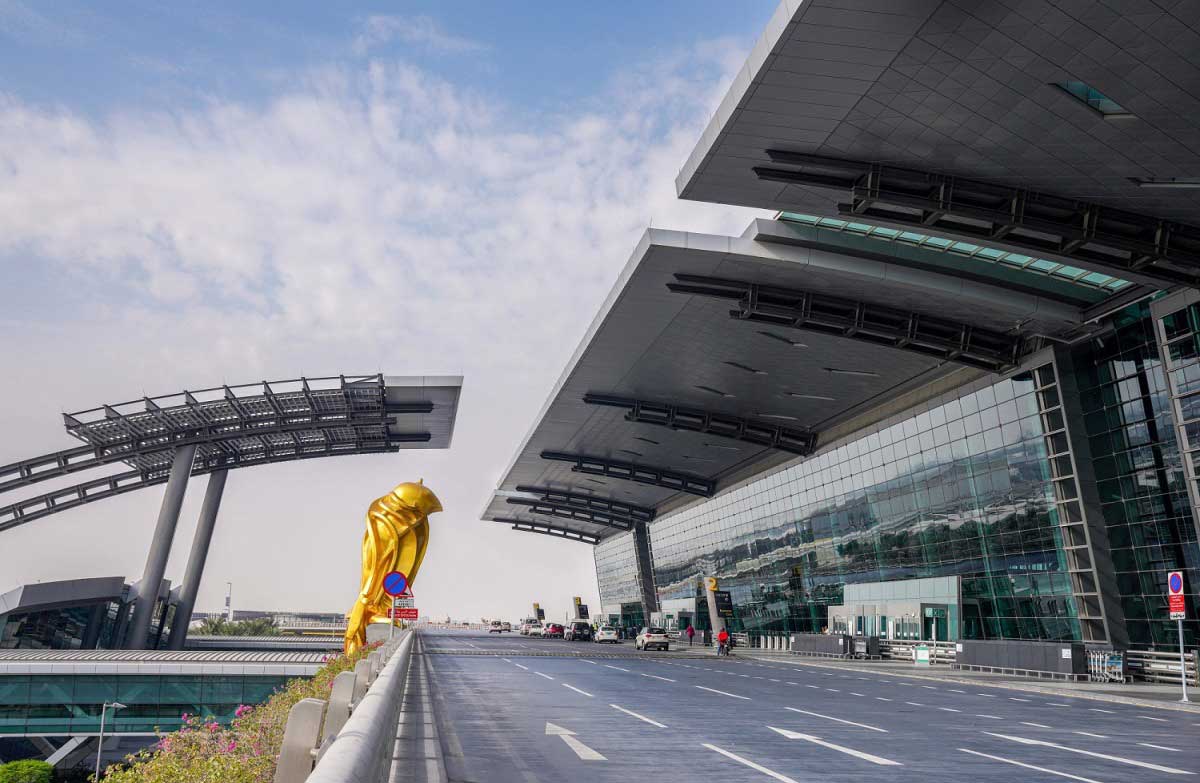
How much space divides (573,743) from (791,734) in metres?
3.43

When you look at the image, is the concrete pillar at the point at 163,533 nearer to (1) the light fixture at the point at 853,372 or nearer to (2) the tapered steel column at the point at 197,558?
(2) the tapered steel column at the point at 197,558

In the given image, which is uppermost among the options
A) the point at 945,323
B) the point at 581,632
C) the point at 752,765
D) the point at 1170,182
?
the point at 945,323

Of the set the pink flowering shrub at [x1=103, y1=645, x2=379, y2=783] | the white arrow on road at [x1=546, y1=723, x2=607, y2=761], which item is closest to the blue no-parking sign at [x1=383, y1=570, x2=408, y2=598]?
the white arrow on road at [x1=546, y1=723, x2=607, y2=761]

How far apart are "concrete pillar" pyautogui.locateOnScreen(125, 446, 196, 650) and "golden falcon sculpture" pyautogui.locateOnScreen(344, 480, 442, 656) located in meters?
14.7

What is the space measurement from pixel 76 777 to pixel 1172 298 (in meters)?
42.5

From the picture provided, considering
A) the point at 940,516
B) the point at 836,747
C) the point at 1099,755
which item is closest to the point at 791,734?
the point at 836,747

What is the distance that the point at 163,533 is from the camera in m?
48.9

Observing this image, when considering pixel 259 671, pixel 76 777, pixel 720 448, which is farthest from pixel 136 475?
pixel 720 448

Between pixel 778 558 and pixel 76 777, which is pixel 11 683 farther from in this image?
pixel 778 558

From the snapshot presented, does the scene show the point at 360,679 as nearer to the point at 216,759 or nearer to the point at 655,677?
the point at 216,759

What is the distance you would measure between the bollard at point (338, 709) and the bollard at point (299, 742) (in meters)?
0.67

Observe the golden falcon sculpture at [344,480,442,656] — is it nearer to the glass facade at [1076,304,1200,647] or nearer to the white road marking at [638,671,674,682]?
the white road marking at [638,671,674,682]

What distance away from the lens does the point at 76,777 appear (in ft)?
125

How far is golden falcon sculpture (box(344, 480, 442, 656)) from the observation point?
3809 cm
